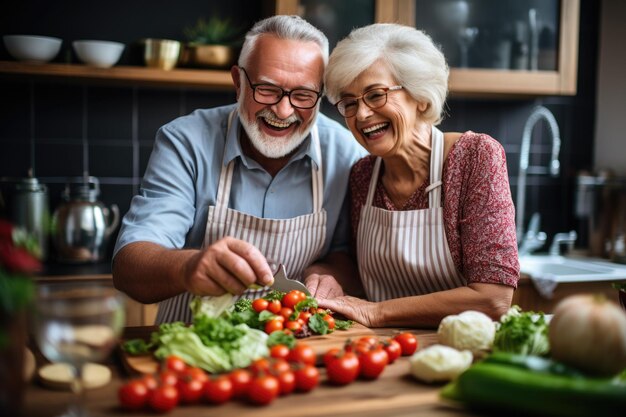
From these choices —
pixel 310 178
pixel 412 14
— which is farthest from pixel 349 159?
pixel 412 14

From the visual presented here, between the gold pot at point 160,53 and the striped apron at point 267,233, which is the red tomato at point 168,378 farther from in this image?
the gold pot at point 160,53

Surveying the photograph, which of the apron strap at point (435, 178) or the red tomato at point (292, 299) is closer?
the red tomato at point (292, 299)

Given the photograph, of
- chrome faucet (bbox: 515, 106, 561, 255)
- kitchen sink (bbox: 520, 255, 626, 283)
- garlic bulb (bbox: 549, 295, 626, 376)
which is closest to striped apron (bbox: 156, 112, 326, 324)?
garlic bulb (bbox: 549, 295, 626, 376)

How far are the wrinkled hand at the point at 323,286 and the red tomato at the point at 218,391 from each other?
0.66 metres

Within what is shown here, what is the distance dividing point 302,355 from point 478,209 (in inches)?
28.4

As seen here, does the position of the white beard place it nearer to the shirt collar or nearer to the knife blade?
the shirt collar

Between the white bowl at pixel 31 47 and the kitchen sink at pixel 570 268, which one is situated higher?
the white bowl at pixel 31 47

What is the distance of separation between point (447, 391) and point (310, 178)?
3.64ft

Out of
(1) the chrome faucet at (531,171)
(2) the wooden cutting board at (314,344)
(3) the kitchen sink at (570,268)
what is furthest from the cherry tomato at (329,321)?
(1) the chrome faucet at (531,171)

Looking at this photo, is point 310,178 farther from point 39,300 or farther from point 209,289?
point 39,300

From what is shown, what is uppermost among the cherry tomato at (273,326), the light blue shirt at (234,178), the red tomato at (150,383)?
the light blue shirt at (234,178)

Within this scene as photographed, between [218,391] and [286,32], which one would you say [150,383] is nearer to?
[218,391]

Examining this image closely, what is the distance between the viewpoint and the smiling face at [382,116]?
1.76 meters

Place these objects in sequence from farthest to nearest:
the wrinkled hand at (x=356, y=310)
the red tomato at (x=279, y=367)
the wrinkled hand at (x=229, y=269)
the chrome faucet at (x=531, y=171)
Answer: the chrome faucet at (x=531, y=171) → the wrinkled hand at (x=356, y=310) → the wrinkled hand at (x=229, y=269) → the red tomato at (x=279, y=367)
